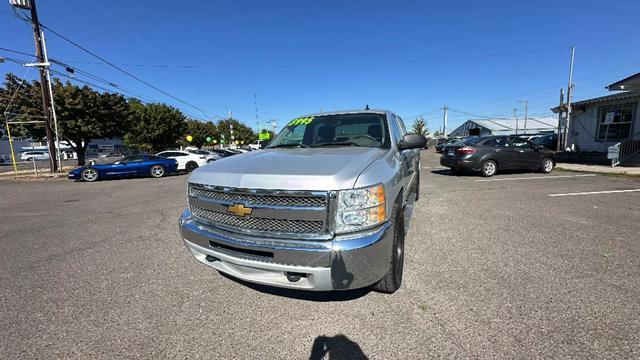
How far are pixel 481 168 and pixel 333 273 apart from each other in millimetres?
10453

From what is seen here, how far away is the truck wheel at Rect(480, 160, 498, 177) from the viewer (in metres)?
10.6

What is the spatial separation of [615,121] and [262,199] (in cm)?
1933

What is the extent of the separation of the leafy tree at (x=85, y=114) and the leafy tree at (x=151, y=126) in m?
3.75

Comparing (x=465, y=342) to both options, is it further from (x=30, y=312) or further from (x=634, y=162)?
(x=634, y=162)

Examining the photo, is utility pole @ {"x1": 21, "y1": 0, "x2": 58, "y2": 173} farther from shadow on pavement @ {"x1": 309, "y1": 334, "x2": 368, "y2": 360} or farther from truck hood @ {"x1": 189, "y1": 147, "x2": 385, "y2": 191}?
shadow on pavement @ {"x1": 309, "y1": 334, "x2": 368, "y2": 360}

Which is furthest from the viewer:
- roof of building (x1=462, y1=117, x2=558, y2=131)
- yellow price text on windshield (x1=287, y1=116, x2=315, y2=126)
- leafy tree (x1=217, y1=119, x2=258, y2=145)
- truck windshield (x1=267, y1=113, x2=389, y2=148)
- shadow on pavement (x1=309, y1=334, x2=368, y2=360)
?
leafy tree (x1=217, y1=119, x2=258, y2=145)

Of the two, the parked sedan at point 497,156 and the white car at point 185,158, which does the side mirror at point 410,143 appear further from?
the white car at point 185,158

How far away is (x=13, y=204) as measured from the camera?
27.0 feet

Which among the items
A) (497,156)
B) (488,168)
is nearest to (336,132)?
(488,168)

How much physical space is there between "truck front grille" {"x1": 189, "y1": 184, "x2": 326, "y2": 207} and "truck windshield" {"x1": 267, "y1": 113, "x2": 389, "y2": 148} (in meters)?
1.46

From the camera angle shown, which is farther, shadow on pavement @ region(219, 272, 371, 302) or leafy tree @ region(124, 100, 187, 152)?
leafy tree @ region(124, 100, 187, 152)

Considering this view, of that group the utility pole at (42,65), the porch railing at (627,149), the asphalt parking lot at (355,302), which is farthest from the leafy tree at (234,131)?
the asphalt parking lot at (355,302)

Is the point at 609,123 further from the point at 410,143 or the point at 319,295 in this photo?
the point at 319,295

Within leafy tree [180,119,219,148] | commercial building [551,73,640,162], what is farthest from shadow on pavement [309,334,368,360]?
leafy tree [180,119,219,148]
